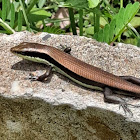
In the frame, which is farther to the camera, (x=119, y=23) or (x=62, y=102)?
(x=119, y=23)

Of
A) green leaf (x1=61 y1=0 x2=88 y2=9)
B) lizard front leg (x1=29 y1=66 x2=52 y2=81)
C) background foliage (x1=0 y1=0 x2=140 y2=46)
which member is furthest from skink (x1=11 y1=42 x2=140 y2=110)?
green leaf (x1=61 y1=0 x2=88 y2=9)

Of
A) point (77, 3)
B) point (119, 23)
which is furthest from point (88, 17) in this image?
point (119, 23)

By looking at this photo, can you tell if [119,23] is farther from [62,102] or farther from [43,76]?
[62,102]

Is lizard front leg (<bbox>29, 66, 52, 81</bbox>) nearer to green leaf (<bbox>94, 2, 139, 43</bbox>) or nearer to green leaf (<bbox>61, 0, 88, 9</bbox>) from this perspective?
green leaf (<bbox>94, 2, 139, 43</bbox>)

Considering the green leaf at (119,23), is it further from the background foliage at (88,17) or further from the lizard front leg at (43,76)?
the lizard front leg at (43,76)

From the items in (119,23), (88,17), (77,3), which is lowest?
(88,17)

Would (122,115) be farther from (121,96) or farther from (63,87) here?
(63,87)
